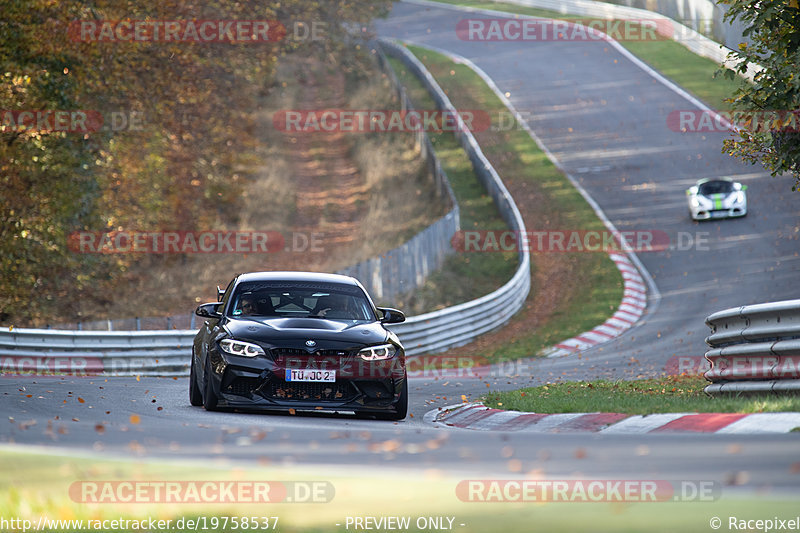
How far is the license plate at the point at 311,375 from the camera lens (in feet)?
34.8

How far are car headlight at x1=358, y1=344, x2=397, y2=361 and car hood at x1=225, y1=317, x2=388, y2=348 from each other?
73 mm

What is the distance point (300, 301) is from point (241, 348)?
1.47 m

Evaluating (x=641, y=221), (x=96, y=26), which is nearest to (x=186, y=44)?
(x=96, y=26)

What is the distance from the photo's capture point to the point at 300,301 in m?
12.1

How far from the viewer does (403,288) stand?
26969 mm

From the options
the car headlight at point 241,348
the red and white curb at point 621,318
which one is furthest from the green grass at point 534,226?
the car headlight at point 241,348

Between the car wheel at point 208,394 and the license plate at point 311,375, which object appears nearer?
the license plate at point 311,375

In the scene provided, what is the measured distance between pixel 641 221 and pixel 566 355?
37.3ft

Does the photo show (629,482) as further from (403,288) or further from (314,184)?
(314,184)

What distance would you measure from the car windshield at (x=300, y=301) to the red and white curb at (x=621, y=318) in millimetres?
11430

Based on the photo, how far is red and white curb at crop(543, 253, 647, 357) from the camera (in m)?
23.7
